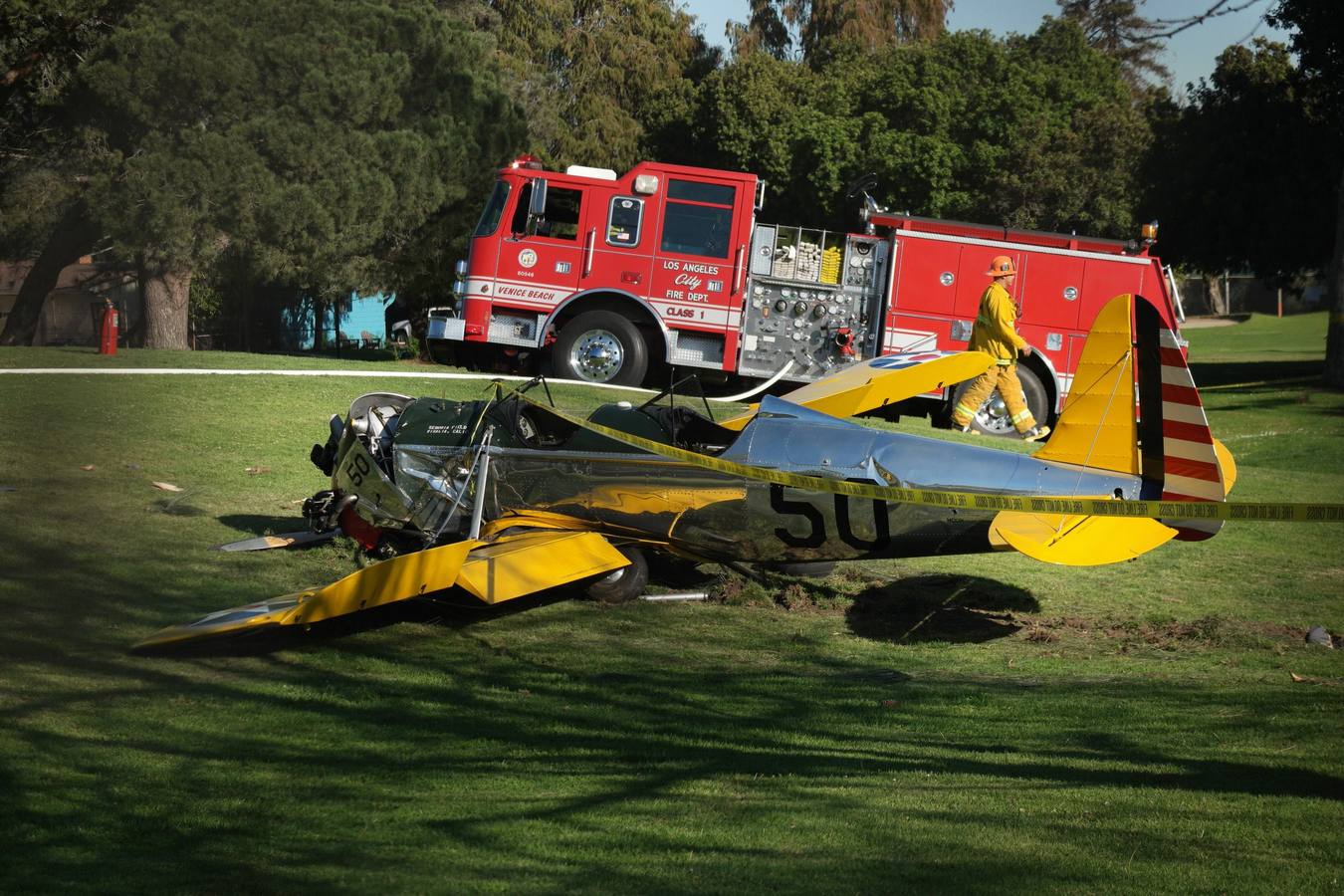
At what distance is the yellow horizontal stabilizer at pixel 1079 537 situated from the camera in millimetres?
6715

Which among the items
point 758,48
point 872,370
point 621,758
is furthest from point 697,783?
point 758,48

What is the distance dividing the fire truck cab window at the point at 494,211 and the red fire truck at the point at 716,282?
0.06 ft

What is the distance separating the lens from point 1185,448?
698 centimetres

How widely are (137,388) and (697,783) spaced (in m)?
11.6

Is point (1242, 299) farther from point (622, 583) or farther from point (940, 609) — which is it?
point (622, 583)

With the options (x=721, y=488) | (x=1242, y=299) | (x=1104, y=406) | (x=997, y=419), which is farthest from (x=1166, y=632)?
(x=1242, y=299)

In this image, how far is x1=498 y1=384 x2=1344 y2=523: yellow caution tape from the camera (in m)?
4.94

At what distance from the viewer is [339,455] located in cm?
898

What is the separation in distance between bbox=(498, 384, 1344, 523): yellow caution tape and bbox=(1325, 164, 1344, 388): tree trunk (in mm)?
18759

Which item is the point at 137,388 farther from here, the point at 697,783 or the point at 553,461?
the point at 697,783

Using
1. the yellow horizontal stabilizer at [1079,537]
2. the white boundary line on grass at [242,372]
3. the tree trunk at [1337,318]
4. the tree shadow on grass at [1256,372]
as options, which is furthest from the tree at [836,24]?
the yellow horizontal stabilizer at [1079,537]

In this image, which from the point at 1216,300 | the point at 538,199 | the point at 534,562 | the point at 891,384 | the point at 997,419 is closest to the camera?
the point at 534,562

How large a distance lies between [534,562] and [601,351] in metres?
9.89

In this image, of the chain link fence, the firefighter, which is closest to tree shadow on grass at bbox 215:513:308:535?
the firefighter
